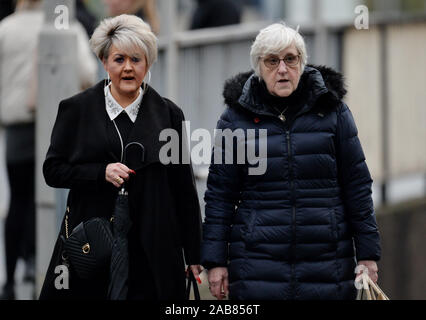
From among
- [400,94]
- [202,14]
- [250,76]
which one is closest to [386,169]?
[400,94]

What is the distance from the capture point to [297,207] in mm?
5562

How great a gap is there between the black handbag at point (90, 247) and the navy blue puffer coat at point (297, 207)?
48cm

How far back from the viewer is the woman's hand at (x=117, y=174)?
212 inches

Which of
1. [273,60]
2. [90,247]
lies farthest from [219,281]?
[273,60]

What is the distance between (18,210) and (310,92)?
336 centimetres

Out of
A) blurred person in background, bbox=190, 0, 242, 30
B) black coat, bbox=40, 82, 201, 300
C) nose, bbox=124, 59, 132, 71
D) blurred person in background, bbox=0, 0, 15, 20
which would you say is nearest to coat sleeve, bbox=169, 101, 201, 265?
black coat, bbox=40, 82, 201, 300

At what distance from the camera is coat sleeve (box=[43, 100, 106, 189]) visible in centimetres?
546

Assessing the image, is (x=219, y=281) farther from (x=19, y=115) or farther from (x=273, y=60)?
(x=19, y=115)

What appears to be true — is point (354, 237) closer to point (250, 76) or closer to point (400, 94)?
point (250, 76)

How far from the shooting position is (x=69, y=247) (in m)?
5.44

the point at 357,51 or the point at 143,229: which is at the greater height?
the point at 357,51

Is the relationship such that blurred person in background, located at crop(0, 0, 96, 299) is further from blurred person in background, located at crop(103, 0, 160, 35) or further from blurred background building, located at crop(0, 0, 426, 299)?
blurred background building, located at crop(0, 0, 426, 299)

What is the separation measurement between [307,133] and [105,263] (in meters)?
1.04

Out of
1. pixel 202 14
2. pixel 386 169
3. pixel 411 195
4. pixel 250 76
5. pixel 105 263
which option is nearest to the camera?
pixel 105 263
